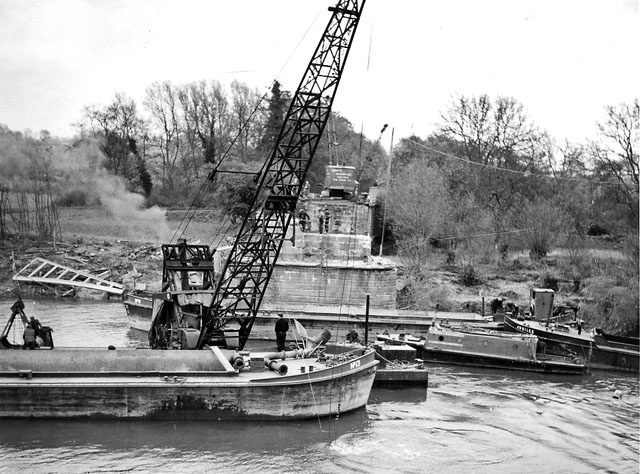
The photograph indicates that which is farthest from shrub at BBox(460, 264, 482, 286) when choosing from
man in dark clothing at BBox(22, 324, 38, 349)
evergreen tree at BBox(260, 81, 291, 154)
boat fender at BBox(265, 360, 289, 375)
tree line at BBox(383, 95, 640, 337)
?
man in dark clothing at BBox(22, 324, 38, 349)

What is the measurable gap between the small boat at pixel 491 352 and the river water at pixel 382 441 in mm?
3073

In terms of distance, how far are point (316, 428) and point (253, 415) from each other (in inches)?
70.0

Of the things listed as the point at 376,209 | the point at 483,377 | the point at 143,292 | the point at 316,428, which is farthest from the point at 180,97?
the point at 316,428

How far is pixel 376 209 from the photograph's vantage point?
54.6 m

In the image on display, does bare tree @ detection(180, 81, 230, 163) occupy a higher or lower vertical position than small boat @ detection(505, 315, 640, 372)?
higher

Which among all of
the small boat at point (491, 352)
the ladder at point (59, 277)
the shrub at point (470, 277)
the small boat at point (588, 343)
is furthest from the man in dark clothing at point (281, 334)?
the shrub at point (470, 277)

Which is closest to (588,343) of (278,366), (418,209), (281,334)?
(281,334)

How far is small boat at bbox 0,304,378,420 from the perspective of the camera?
59.6 feet

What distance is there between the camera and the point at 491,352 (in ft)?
89.7

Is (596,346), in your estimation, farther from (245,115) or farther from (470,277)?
(245,115)

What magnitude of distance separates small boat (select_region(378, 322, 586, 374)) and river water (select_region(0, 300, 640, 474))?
3.07 metres

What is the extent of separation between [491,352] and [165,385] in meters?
13.9

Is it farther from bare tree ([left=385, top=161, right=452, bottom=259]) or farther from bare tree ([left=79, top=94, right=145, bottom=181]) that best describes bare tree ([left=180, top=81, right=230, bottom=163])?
bare tree ([left=385, top=161, right=452, bottom=259])

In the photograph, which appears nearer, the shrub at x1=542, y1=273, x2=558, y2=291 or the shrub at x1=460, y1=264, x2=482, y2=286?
the shrub at x1=542, y1=273, x2=558, y2=291
